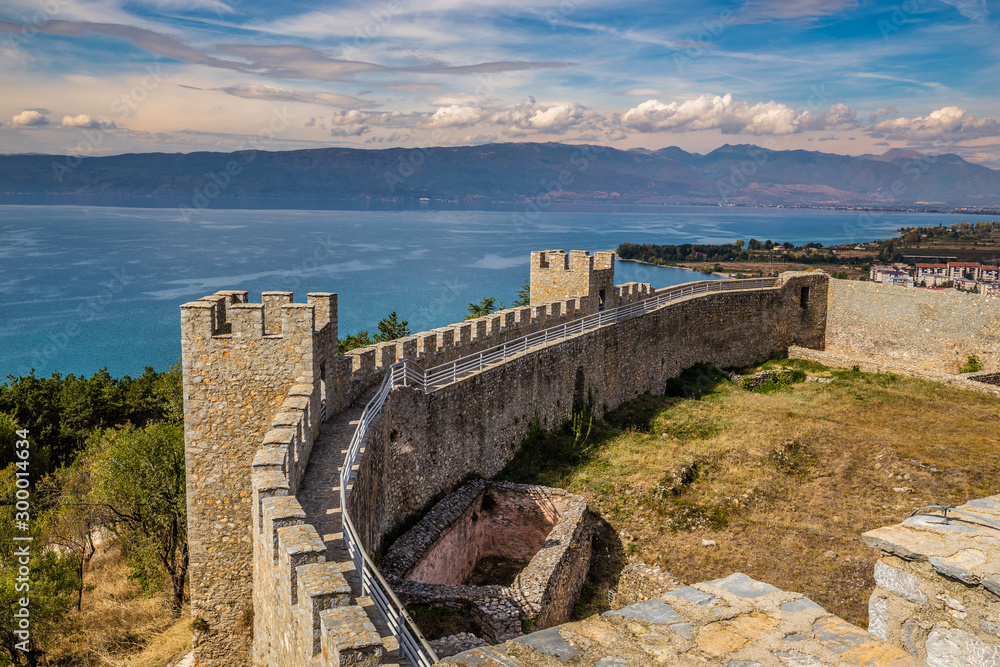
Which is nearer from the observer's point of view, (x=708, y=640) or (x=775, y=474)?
(x=708, y=640)

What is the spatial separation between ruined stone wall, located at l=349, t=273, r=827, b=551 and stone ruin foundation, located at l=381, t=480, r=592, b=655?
567mm

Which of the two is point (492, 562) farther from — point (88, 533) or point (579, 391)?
point (88, 533)

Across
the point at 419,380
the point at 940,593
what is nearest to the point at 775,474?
the point at 419,380

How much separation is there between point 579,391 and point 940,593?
14.9m

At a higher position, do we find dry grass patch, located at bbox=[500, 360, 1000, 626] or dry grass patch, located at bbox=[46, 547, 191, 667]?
dry grass patch, located at bbox=[500, 360, 1000, 626]

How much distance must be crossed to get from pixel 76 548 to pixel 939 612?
777 inches

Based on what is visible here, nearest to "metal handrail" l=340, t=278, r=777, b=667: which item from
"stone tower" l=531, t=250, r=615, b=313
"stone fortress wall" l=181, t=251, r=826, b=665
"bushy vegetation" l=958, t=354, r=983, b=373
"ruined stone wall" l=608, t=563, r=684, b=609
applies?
"stone fortress wall" l=181, t=251, r=826, b=665

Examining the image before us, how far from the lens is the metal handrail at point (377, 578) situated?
5.61 m

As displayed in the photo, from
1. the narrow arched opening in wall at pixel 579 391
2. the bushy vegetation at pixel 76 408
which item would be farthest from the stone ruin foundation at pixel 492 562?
the bushy vegetation at pixel 76 408

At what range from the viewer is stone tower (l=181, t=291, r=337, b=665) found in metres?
10.1

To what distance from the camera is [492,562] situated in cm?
1410

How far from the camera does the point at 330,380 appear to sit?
36.8ft

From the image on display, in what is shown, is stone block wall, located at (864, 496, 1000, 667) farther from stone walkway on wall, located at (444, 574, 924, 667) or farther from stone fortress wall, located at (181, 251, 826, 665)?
stone fortress wall, located at (181, 251, 826, 665)

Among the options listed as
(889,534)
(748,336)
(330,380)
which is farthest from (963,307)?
(889,534)
